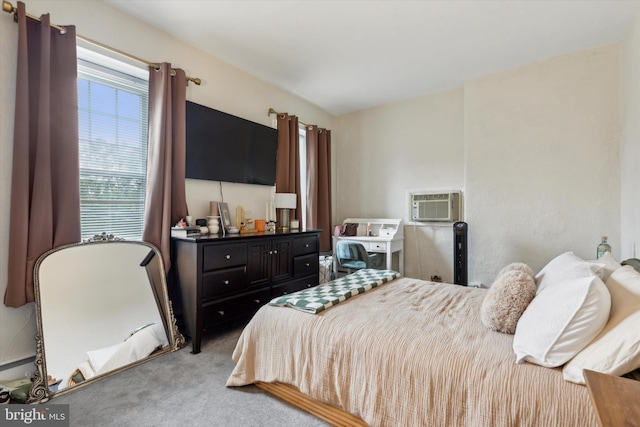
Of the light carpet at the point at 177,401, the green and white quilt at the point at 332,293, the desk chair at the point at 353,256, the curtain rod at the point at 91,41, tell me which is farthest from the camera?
the desk chair at the point at 353,256

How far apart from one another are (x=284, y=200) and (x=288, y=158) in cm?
59

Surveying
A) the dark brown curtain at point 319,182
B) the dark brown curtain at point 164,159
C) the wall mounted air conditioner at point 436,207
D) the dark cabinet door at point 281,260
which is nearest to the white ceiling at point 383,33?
the dark brown curtain at point 164,159

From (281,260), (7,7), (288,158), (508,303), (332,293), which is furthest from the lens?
(288,158)

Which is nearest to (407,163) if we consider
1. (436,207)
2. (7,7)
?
(436,207)

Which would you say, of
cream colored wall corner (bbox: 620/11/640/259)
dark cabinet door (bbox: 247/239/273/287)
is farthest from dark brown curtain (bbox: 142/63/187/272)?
cream colored wall corner (bbox: 620/11/640/259)

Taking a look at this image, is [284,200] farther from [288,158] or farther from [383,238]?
[383,238]

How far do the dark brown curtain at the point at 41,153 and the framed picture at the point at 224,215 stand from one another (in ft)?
3.49

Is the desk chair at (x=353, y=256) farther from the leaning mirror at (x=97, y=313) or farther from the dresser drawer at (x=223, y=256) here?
the leaning mirror at (x=97, y=313)

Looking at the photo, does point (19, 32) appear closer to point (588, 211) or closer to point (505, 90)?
point (505, 90)

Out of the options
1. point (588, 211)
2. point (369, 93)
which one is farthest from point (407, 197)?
point (588, 211)

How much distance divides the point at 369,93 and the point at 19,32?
329 centimetres

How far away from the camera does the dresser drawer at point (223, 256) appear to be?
2.28 meters

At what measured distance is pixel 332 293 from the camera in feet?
6.24

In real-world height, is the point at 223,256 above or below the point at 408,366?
above
